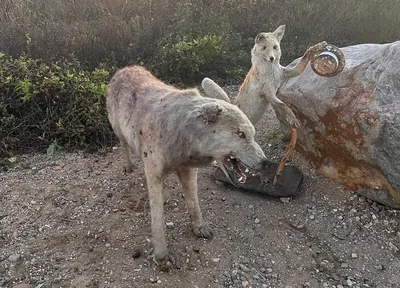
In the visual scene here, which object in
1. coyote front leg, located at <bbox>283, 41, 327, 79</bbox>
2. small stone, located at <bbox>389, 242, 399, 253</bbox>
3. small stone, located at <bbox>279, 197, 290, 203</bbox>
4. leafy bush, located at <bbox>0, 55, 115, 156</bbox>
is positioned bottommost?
small stone, located at <bbox>389, 242, 399, 253</bbox>

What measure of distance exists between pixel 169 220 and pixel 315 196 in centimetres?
177

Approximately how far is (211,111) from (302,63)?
201cm

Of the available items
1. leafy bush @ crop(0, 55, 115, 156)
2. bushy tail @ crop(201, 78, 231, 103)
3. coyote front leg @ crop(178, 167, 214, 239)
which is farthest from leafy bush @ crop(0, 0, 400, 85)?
coyote front leg @ crop(178, 167, 214, 239)

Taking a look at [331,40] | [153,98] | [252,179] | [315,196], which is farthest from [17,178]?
[331,40]

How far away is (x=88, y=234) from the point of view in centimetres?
509

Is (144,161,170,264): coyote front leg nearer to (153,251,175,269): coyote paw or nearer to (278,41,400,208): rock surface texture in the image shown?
(153,251,175,269): coyote paw

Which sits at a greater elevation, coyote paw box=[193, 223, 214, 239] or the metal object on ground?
the metal object on ground

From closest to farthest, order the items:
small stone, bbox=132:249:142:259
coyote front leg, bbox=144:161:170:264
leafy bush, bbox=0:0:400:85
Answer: coyote front leg, bbox=144:161:170:264, small stone, bbox=132:249:142:259, leafy bush, bbox=0:0:400:85

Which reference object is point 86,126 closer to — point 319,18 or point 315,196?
point 315,196

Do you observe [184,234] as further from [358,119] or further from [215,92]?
[358,119]

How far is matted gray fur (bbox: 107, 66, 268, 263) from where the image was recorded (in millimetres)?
3893

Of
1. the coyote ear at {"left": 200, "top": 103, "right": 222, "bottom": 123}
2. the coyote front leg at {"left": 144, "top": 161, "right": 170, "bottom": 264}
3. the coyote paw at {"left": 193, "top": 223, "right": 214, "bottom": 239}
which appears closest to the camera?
the coyote ear at {"left": 200, "top": 103, "right": 222, "bottom": 123}

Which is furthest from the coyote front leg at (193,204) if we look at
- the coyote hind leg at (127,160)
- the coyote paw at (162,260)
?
the coyote hind leg at (127,160)

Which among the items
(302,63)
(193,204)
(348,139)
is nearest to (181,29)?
(302,63)
